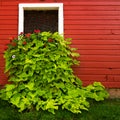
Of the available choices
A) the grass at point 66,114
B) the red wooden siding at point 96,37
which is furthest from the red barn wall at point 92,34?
the grass at point 66,114

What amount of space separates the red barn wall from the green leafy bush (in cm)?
62

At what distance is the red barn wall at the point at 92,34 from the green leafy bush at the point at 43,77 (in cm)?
62

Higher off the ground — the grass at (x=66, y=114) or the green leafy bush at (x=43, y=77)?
the green leafy bush at (x=43, y=77)

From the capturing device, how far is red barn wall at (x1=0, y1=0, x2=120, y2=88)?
8688 mm

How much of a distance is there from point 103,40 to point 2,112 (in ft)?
10.2

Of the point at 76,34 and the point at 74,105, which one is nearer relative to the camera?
the point at 74,105

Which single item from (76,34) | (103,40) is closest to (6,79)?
(76,34)

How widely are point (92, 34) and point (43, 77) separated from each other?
6.23 feet

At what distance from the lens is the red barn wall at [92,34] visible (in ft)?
28.5

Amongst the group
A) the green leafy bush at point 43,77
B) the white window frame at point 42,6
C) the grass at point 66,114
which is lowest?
the grass at point 66,114

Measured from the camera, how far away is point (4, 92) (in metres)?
8.01

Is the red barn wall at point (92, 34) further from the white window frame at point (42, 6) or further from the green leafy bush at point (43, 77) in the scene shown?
the green leafy bush at point (43, 77)

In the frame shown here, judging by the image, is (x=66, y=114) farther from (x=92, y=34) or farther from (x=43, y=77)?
(x=92, y=34)

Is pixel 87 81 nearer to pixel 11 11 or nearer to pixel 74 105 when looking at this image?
pixel 74 105
